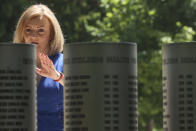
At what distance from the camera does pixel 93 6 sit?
2809cm

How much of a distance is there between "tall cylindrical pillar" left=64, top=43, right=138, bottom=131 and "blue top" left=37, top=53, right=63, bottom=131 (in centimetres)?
244

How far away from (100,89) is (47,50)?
7.90ft

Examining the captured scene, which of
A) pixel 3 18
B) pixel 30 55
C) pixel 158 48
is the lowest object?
pixel 30 55

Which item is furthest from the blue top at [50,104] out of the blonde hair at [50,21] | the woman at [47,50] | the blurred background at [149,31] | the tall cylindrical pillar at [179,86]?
the blurred background at [149,31]

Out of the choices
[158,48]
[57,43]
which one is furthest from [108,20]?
[57,43]

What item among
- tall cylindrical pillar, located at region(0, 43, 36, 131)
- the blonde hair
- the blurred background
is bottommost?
Result: tall cylindrical pillar, located at region(0, 43, 36, 131)

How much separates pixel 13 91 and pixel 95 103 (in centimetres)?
23

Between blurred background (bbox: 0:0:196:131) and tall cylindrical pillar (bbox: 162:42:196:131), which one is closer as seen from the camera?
tall cylindrical pillar (bbox: 162:42:196:131)

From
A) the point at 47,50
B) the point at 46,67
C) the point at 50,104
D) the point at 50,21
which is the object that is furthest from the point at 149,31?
the point at 46,67

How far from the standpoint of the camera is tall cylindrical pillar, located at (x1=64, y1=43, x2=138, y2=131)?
1834mm

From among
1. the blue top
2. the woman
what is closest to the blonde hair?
the woman

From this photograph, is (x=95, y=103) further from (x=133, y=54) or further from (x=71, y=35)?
(x=71, y=35)

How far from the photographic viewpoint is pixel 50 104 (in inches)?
178

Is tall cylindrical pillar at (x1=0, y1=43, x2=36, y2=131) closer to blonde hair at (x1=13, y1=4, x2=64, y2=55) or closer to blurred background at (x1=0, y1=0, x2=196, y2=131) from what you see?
blonde hair at (x1=13, y1=4, x2=64, y2=55)
